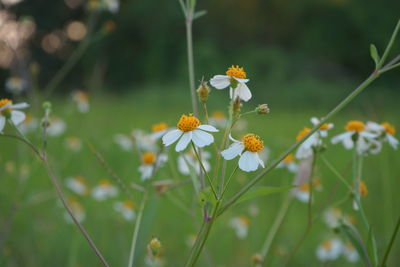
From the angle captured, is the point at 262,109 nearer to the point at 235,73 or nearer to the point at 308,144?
the point at 235,73

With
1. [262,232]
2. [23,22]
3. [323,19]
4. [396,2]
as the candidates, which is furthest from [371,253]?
[323,19]

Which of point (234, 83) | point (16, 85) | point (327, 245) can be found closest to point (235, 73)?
point (234, 83)

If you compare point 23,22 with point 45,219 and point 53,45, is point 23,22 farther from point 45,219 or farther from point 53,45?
point 53,45

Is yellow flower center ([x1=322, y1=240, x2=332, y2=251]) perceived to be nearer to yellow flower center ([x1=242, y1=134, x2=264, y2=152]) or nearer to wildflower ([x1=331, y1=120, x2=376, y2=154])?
wildflower ([x1=331, y1=120, x2=376, y2=154])

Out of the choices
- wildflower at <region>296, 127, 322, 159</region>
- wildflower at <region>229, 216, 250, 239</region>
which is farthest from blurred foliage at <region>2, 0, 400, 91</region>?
wildflower at <region>296, 127, 322, 159</region>

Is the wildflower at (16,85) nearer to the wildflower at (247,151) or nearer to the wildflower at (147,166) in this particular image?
the wildflower at (147,166)
